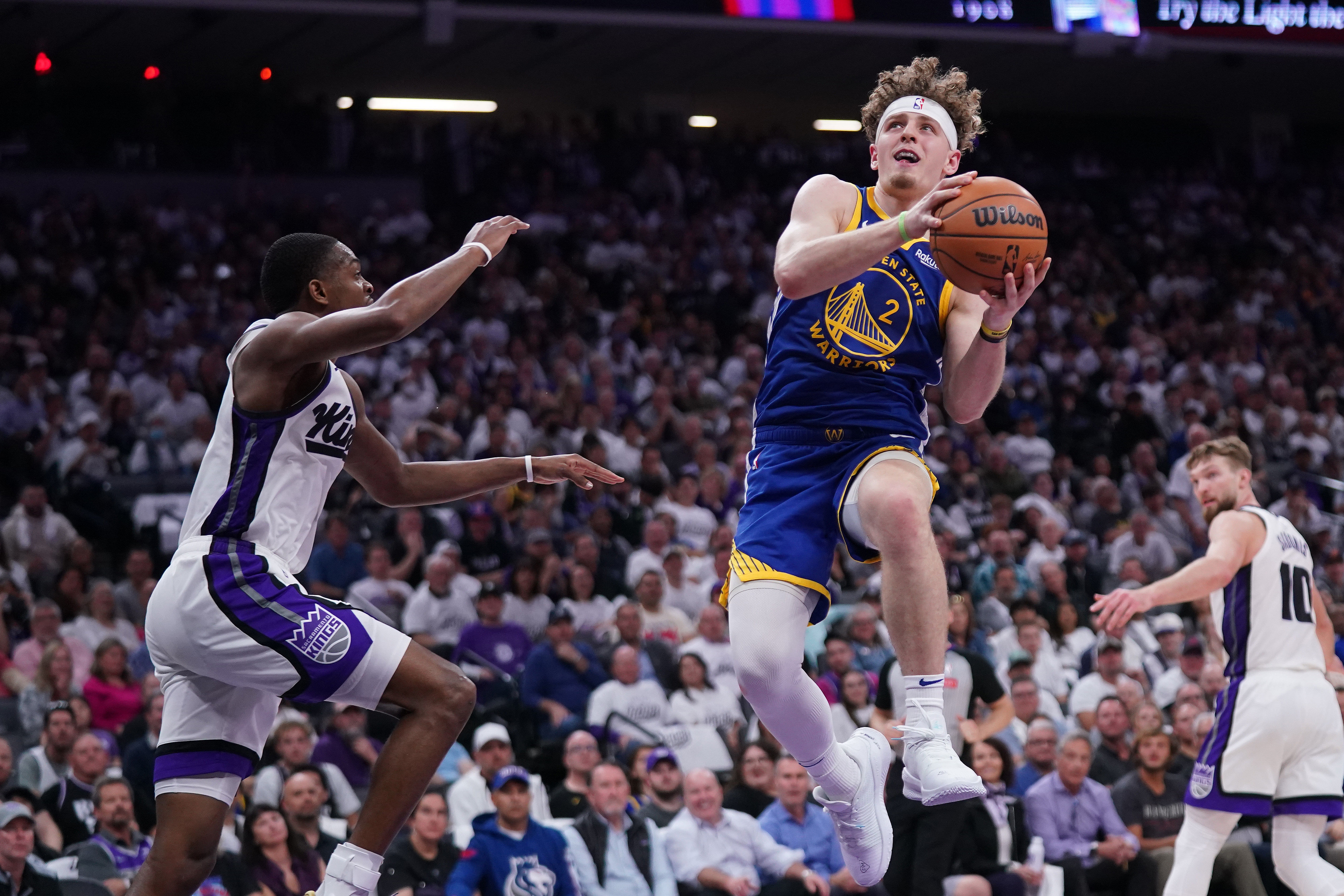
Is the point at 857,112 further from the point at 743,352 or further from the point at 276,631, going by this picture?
the point at 276,631

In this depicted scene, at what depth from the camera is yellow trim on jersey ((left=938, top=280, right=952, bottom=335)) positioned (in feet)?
17.5

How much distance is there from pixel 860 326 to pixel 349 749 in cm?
627

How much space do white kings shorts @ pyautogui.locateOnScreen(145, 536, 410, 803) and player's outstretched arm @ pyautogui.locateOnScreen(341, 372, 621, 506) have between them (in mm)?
624

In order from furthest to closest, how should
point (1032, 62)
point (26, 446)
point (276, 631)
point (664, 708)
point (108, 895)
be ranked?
point (1032, 62) → point (26, 446) → point (664, 708) → point (108, 895) → point (276, 631)

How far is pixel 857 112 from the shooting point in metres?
28.5

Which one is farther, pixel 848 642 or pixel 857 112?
pixel 857 112

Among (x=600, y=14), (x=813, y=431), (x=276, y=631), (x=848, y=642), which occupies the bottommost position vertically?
(x=848, y=642)

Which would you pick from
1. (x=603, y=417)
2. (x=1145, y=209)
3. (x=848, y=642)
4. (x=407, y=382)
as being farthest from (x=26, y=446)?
(x=1145, y=209)

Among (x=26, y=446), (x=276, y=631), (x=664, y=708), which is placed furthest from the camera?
(x=26, y=446)

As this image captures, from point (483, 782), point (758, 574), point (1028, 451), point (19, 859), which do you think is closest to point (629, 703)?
point (483, 782)

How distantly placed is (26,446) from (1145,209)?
17822 millimetres

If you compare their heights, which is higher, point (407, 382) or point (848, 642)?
point (407, 382)

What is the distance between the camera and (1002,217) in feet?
15.4

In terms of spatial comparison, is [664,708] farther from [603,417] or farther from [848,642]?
[603,417]
